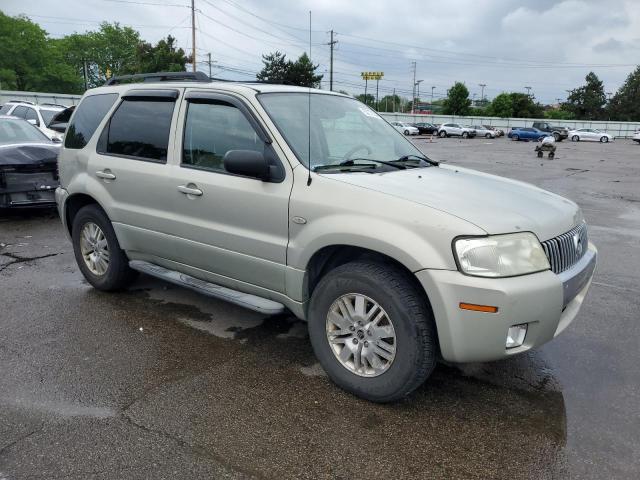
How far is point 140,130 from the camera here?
4602 mm

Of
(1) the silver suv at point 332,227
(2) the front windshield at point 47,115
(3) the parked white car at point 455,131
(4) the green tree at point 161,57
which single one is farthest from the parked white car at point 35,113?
(3) the parked white car at point 455,131

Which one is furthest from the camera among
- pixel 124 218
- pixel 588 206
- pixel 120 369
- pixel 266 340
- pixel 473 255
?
pixel 588 206

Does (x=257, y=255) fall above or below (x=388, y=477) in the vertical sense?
above

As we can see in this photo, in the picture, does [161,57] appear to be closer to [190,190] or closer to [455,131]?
[455,131]

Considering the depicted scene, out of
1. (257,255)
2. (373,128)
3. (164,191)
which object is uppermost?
(373,128)

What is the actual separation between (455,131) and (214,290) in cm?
5797

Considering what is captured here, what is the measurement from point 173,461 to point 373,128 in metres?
2.88

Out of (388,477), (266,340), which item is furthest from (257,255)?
(388,477)

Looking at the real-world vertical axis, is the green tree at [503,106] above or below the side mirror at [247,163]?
above

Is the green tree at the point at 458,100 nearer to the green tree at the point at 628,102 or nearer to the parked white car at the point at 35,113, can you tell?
the green tree at the point at 628,102

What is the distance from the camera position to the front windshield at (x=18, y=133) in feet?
29.1

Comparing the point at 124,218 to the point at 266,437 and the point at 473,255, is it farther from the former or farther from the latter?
the point at 473,255

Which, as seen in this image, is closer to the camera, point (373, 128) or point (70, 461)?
point (70, 461)

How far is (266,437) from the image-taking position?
2.96 m
